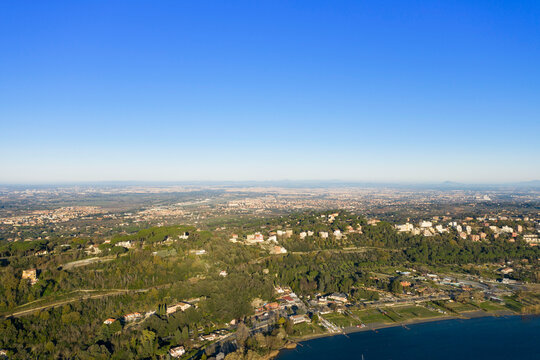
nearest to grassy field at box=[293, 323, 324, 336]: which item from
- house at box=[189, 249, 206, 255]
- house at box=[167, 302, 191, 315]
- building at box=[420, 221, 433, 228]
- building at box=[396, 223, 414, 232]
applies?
house at box=[167, 302, 191, 315]

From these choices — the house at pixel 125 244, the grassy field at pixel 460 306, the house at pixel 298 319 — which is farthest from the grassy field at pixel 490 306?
the house at pixel 125 244

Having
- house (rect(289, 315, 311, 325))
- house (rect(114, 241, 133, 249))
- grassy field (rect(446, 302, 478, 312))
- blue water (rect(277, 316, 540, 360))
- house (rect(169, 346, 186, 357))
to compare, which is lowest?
blue water (rect(277, 316, 540, 360))

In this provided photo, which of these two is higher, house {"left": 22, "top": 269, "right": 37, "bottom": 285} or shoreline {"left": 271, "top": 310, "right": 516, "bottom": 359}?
house {"left": 22, "top": 269, "right": 37, "bottom": 285}

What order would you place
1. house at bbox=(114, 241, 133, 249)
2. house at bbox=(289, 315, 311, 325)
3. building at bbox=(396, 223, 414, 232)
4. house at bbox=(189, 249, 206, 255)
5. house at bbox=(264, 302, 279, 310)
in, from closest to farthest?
1. house at bbox=(289, 315, 311, 325)
2. house at bbox=(264, 302, 279, 310)
3. house at bbox=(189, 249, 206, 255)
4. house at bbox=(114, 241, 133, 249)
5. building at bbox=(396, 223, 414, 232)

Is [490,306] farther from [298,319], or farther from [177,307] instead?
[177,307]

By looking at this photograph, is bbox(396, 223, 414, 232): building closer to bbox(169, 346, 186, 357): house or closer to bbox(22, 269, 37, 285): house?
bbox(169, 346, 186, 357): house

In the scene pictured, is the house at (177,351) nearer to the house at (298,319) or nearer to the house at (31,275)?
the house at (298,319)
